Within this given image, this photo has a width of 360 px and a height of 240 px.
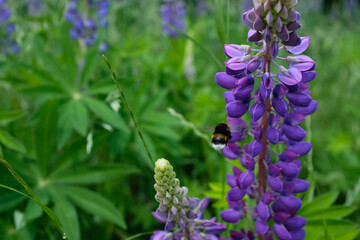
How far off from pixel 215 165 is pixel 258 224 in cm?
187

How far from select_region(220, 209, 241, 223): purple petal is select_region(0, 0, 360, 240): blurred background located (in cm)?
22

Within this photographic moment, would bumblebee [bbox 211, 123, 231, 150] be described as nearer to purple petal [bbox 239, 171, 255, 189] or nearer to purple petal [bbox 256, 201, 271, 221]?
purple petal [bbox 239, 171, 255, 189]

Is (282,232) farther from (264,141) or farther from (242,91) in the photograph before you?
(242,91)

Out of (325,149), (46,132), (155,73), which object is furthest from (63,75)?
(325,149)

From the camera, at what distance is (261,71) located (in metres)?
1.27

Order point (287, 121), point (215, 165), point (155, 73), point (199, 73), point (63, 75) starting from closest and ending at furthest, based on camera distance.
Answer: point (287, 121)
point (63, 75)
point (215, 165)
point (155, 73)
point (199, 73)

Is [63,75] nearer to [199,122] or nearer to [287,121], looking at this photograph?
[199,122]

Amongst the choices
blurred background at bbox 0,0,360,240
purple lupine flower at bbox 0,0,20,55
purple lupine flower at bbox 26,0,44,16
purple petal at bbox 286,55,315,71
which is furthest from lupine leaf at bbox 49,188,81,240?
purple lupine flower at bbox 26,0,44,16

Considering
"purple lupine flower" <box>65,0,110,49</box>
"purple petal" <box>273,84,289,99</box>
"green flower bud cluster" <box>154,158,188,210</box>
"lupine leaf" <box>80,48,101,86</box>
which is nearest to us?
"green flower bud cluster" <box>154,158,188,210</box>

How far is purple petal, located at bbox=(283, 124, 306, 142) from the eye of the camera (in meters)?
1.25

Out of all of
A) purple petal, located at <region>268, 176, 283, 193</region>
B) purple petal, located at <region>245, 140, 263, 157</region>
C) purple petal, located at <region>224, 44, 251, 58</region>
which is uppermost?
purple petal, located at <region>224, 44, 251, 58</region>

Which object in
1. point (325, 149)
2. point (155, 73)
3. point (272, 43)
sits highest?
point (272, 43)

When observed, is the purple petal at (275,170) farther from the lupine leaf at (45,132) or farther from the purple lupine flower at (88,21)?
the purple lupine flower at (88,21)

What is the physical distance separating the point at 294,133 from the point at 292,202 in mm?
213
